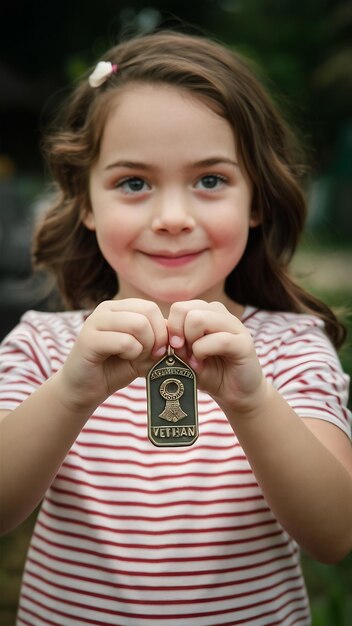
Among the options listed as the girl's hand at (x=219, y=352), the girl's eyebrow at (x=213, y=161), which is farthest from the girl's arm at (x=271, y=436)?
the girl's eyebrow at (x=213, y=161)

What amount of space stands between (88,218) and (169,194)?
439mm

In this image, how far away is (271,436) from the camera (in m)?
1.41

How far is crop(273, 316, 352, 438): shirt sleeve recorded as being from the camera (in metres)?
1.63

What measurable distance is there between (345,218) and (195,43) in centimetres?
1057

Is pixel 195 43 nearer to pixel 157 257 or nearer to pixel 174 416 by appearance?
pixel 157 257

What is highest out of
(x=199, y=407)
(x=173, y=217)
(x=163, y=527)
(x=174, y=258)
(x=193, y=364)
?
(x=173, y=217)

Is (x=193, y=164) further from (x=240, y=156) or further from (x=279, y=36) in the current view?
(x=279, y=36)

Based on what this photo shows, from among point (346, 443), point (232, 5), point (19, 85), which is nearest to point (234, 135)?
point (346, 443)

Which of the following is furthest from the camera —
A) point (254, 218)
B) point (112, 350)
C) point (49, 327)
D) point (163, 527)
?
point (254, 218)

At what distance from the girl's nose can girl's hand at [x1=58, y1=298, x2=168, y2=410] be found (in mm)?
354

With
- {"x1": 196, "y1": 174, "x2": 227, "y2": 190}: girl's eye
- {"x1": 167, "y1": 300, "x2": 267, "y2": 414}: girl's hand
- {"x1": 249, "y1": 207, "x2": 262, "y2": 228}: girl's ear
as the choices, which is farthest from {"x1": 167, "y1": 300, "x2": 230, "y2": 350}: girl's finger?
{"x1": 249, "y1": 207, "x2": 262, "y2": 228}: girl's ear

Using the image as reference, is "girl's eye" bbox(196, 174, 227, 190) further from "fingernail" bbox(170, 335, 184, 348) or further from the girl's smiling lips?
"fingernail" bbox(170, 335, 184, 348)

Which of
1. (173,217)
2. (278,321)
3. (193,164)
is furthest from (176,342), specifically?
(278,321)

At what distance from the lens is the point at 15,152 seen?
16016 mm
